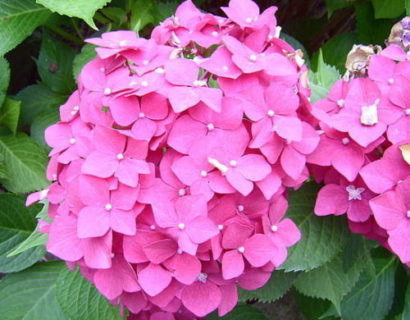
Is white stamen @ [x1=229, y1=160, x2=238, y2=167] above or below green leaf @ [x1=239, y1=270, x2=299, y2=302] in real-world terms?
above

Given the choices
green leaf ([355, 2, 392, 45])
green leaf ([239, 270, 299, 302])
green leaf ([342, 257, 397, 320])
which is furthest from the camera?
green leaf ([355, 2, 392, 45])

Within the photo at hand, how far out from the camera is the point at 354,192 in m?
0.85

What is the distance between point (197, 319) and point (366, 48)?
21.0 inches

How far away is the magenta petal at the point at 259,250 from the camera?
80 centimetres

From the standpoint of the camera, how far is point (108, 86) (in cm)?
84

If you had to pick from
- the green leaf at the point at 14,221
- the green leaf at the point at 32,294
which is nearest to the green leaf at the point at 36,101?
the green leaf at the point at 14,221

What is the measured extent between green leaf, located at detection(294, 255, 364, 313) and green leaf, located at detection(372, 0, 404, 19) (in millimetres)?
653

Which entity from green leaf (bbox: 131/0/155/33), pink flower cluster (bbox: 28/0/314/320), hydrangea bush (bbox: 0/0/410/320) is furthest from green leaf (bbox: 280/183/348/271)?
green leaf (bbox: 131/0/155/33)

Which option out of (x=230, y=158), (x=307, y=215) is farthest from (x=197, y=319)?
(x=230, y=158)

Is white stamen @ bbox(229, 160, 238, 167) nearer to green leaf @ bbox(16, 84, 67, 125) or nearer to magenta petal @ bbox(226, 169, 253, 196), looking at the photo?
magenta petal @ bbox(226, 169, 253, 196)

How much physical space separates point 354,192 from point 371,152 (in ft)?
0.21

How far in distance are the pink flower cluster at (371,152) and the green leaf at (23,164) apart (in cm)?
78

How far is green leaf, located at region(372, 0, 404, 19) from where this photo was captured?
1.42 meters

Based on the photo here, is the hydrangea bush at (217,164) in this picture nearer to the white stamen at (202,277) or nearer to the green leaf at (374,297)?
the white stamen at (202,277)
